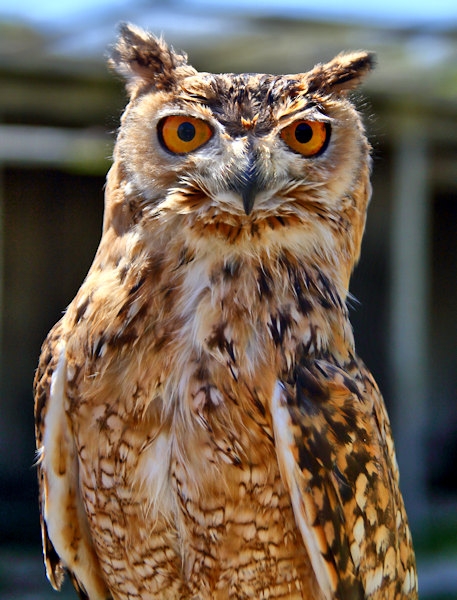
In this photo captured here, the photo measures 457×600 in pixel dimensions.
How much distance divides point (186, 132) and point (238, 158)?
5.7 inches

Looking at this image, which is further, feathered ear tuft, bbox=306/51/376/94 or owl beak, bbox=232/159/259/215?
feathered ear tuft, bbox=306/51/376/94

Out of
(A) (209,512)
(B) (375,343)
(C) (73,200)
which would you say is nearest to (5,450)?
(C) (73,200)

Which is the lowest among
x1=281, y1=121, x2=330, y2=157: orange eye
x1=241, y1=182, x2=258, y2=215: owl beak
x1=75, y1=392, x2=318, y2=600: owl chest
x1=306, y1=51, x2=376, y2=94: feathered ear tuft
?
x1=75, y1=392, x2=318, y2=600: owl chest

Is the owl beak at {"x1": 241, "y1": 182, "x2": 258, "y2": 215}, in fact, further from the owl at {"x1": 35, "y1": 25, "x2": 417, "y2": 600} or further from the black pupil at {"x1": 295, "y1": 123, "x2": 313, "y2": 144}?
the black pupil at {"x1": 295, "y1": 123, "x2": 313, "y2": 144}

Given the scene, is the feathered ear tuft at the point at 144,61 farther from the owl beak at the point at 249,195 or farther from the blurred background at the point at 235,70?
the blurred background at the point at 235,70

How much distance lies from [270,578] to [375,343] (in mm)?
5554

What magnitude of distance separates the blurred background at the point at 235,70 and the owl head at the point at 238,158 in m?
3.18

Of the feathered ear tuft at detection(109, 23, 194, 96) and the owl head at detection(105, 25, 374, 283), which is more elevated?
the feathered ear tuft at detection(109, 23, 194, 96)

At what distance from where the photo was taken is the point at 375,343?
7.37 m

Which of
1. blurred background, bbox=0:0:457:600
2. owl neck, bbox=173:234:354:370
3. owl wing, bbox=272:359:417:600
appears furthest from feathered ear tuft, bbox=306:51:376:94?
blurred background, bbox=0:0:457:600

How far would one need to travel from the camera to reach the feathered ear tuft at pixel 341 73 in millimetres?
1971

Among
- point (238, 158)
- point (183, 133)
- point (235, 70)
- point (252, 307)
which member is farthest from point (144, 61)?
point (235, 70)

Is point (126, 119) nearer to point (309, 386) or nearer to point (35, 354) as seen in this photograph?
point (309, 386)

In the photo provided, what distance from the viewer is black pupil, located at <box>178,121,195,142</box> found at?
72.5 inches
